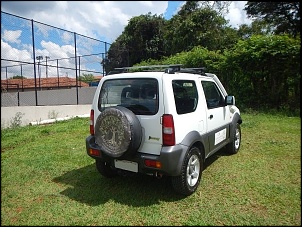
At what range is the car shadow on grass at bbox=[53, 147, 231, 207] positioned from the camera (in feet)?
10.3

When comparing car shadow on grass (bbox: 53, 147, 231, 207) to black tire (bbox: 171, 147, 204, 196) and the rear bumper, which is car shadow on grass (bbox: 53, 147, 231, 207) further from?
the rear bumper

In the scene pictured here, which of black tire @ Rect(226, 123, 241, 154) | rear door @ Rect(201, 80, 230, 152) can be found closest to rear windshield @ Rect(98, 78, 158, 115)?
rear door @ Rect(201, 80, 230, 152)

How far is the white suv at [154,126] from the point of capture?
9.62ft

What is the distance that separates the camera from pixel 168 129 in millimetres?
2902

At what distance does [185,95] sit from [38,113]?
8041 mm

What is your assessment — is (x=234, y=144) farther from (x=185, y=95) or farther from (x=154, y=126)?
(x=154, y=126)

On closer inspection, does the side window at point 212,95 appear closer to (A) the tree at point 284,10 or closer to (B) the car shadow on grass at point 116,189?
(A) the tree at point 284,10

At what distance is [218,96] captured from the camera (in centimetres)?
443

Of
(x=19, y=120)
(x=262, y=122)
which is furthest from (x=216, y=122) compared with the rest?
(x=19, y=120)

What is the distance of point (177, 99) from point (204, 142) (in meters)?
0.88

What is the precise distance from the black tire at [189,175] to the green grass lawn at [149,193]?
0.12 metres

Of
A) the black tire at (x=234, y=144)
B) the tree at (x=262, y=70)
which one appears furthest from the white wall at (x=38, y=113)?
the tree at (x=262, y=70)

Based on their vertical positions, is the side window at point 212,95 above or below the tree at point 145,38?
below

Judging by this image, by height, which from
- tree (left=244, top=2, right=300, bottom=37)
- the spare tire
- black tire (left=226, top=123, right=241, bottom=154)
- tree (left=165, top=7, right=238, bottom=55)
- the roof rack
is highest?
A: tree (left=165, top=7, right=238, bottom=55)
